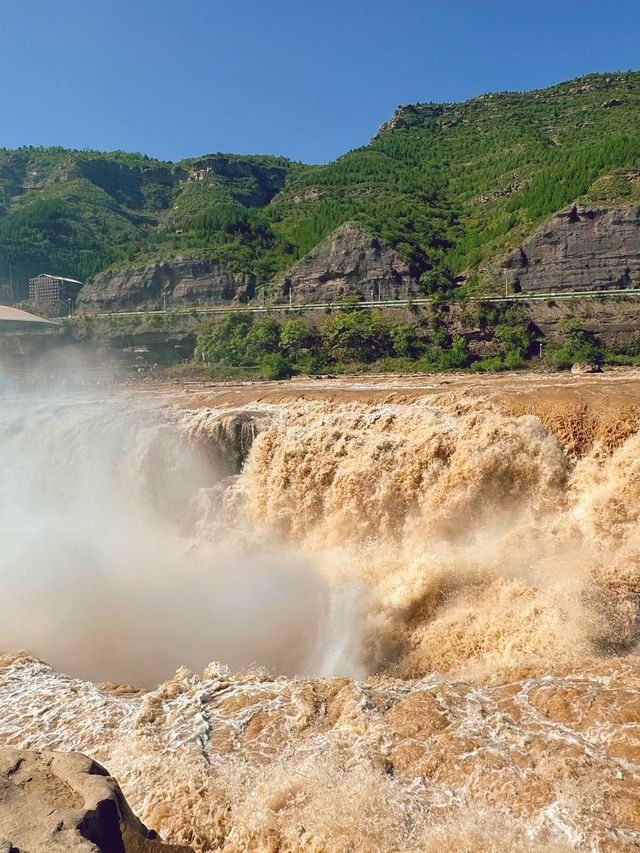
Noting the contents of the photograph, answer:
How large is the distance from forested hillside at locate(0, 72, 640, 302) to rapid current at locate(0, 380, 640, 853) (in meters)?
42.0

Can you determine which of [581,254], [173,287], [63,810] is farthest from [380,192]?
[63,810]

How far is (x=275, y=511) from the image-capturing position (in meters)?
16.9

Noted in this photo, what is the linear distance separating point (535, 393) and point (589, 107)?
10191cm

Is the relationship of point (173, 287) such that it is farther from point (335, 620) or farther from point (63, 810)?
point (63, 810)

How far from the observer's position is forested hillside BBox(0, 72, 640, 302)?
63.0 m

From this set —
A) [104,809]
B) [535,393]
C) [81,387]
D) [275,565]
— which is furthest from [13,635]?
[81,387]

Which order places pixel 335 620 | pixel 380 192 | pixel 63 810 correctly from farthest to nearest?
pixel 380 192
pixel 335 620
pixel 63 810

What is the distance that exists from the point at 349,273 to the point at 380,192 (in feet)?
118

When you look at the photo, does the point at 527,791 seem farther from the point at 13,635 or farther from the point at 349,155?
the point at 349,155

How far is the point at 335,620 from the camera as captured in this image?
12.7 metres

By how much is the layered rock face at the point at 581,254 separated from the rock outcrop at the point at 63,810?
49.8m

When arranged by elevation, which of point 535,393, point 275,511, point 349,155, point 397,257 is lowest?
point 275,511

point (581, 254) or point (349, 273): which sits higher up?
point (349, 273)

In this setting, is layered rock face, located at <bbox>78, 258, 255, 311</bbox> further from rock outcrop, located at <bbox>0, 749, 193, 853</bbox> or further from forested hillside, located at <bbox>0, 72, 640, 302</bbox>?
rock outcrop, located at <bbox>0, 749, 193, 853</bbox>
